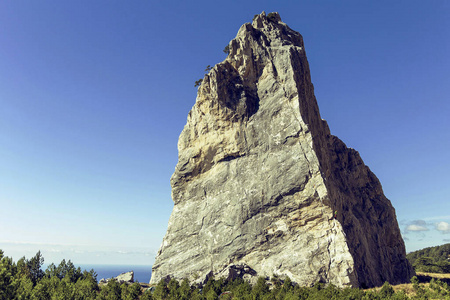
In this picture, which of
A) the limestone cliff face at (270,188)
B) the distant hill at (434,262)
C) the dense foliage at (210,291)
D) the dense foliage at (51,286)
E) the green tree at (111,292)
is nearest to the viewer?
the dense foliage at (51,286)

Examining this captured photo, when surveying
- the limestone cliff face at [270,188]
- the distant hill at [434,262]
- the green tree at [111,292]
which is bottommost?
the distant hill at [434,262]

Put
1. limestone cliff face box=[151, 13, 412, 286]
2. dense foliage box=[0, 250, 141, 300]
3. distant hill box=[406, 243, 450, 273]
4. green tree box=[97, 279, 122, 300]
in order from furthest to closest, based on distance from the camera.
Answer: distant hill box=[406, 243, 450, 273]
limestone cliff face box=[151, 13, 412, 286]
green tree box=[97, 279, 122, 300]
dense foliage box=[0, 250, 141, 300]

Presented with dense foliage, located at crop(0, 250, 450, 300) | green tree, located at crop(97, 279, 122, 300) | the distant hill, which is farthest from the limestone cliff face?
the distant hill

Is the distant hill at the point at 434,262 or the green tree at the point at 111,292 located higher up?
the green tree at the point at 111,292

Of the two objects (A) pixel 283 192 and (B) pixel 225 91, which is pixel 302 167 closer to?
(A) pixel 283 192

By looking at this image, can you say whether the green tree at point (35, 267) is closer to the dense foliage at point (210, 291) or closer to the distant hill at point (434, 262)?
the dense foliage at point (210, 291)

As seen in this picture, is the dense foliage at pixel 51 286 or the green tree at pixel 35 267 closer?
the dense foliage at pixel 51 286

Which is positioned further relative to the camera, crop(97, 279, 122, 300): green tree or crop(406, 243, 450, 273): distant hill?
crop(406, 243, 450, 273): distant hill

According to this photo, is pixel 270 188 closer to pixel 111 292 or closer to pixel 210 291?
pixel 210 291

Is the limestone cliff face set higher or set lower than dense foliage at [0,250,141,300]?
higher

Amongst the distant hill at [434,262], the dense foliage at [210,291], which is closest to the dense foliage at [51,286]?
the dense foliage at [210,291]

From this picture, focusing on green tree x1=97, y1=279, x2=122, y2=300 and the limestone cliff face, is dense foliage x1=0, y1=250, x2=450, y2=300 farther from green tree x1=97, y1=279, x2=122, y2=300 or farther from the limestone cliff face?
the limestone cliff face

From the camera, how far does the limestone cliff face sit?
177ft

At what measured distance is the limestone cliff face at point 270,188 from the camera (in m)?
54.1
